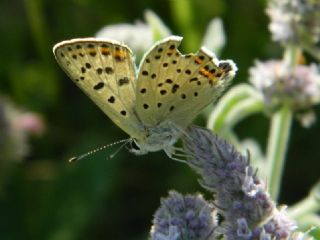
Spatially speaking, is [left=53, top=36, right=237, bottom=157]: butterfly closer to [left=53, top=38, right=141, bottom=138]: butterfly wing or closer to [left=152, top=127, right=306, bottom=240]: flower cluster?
[left=53, top=38, right=141, bottom=138]: butterfly wing

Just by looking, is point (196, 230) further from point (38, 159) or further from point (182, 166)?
point (38, 159)

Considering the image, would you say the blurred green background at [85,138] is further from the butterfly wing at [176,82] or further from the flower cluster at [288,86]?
the butterfly wing at [176,82]

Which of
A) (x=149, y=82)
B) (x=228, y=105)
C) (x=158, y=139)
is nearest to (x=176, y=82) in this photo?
(x=149, y=82)

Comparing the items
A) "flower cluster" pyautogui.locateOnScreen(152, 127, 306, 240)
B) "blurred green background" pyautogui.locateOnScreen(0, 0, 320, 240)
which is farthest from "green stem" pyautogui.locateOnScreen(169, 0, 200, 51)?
"flower cluster" pyautogui.locateOnScreen(152, 127, 306, 240)

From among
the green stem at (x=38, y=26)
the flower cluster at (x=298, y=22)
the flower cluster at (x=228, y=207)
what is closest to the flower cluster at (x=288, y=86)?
the flower cluster at (x=298, y=22)

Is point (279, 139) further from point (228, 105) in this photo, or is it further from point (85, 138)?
point (85, 138)

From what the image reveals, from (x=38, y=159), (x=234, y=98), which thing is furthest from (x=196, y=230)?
(x=38, y=159)
